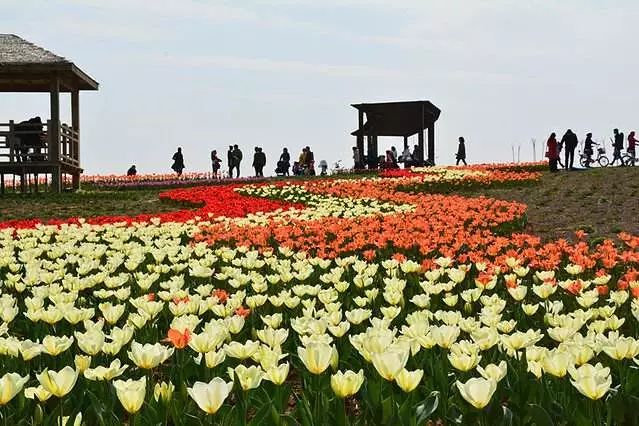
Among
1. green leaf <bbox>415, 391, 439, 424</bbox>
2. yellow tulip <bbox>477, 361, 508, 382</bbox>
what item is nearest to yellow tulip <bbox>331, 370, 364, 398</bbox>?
green leaf <bbox>415, 391, 439, 424</bbox>

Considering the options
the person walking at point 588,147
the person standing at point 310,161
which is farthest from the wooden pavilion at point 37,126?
the person walking at point 588,147

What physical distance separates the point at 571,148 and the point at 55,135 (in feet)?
57.3

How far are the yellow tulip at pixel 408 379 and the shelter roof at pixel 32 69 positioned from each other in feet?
72.1

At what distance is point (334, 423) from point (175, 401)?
2.29ft

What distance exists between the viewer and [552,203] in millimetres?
16891

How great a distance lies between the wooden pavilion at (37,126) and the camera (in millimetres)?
23297

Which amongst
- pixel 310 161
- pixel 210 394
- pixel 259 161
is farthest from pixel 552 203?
pixel 310 161

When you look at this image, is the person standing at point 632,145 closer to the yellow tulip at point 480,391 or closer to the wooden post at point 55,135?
the wooden post at point 55,135

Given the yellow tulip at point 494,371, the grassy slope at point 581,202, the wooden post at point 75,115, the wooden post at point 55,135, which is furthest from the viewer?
the wooden post at point 75,115

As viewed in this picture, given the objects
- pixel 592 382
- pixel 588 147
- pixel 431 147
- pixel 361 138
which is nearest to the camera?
pixel 592 382

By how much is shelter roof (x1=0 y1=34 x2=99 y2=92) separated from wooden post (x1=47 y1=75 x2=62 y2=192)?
589 mm

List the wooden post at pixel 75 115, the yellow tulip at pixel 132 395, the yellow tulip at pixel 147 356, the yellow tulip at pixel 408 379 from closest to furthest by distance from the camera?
the yellow tulip at pixel 132 395 < the yellow tulip at pixel 408 379 < the yellow tulip at pixel 147 356 < the wooden post at pixel 75 115

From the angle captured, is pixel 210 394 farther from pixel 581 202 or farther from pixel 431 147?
pixel 431 147

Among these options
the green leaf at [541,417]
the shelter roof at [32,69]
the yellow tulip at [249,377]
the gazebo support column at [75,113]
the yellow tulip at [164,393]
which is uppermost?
the shelter roof at [32,69]
